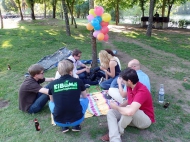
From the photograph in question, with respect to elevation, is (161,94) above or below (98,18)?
below

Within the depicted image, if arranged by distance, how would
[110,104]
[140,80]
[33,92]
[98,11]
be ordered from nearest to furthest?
[110,104], [140,80], [33,92], [98,11]

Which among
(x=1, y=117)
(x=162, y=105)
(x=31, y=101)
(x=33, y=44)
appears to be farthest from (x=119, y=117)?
(x=33, y=44)

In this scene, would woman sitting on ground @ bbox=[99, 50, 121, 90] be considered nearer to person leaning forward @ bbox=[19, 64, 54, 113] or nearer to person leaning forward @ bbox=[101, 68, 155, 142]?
person leaning forward @ bbox=[101, 68, 155, 142]

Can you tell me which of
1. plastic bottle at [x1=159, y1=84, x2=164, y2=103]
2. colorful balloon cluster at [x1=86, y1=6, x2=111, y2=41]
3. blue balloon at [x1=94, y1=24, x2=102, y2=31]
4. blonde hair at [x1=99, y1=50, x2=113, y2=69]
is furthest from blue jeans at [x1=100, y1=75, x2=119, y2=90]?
blue balloon at [x1=94, y1=24, x2=102, y2=31]

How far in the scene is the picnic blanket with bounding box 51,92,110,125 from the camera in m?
3.64

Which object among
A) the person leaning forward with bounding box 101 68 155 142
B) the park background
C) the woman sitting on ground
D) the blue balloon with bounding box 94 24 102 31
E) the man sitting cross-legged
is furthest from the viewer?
the blue balloon with bounding box 94 24 102 31

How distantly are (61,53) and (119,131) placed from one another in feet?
16.5

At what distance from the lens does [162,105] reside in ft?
13.0

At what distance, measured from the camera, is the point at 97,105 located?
396 cm

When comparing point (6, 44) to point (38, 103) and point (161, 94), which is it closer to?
point (38, 103)

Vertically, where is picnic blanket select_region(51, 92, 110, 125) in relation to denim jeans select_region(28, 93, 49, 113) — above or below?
below

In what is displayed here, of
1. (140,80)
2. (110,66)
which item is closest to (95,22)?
(110,66)

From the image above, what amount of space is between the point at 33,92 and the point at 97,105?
1.36m

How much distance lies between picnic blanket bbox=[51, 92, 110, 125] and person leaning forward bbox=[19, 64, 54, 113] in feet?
1.53
